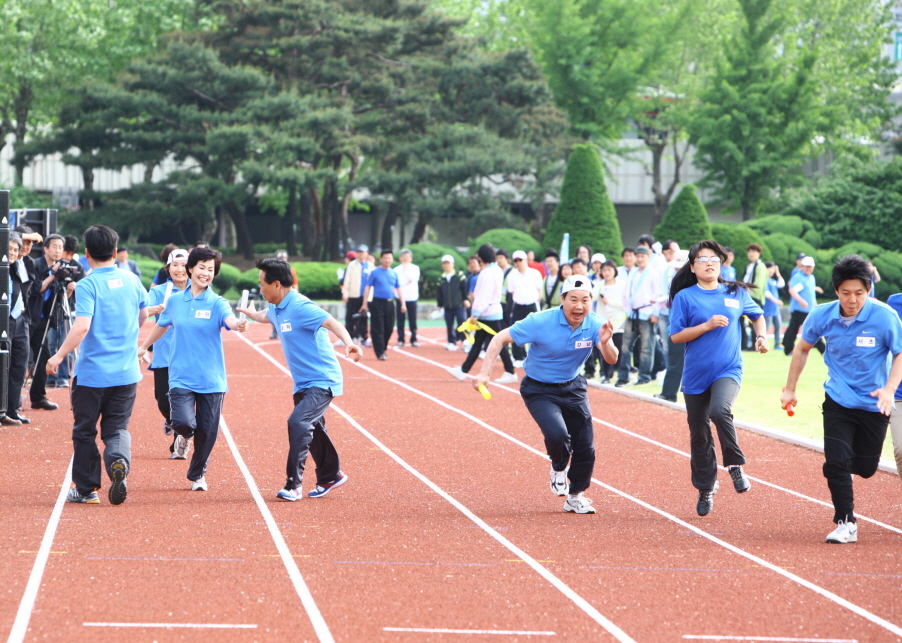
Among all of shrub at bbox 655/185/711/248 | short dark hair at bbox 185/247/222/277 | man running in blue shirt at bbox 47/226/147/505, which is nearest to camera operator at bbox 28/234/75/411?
short dark hair at bbox 185/247/222/277

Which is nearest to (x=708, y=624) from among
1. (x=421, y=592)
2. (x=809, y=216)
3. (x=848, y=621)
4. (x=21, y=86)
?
(x=848, y=621)

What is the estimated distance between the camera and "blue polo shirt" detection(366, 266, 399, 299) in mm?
19422

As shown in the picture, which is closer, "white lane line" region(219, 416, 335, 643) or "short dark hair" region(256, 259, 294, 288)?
"white lane line" region(219, 416, 335, 643)

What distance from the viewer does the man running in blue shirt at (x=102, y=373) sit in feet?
24.6

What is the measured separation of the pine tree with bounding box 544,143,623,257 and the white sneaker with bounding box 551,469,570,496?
24.0 meters

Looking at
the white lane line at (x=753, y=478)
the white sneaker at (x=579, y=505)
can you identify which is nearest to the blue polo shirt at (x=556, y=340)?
the white sneaker at (x=579, y=505)

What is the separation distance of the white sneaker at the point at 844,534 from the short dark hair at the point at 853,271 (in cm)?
139

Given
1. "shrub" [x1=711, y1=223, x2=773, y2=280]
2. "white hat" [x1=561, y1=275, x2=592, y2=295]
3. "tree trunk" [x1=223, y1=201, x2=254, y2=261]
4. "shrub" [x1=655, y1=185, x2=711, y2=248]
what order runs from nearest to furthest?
"white hat" [x1=561, y1=275, x2=592, y2=295] < "shrub" [x1=711, y1=223, x2=773, y2=280] < "shrub" [x1=655, y1=185, x2=711, y2=248] < "tree trunk" [x1=223, y1=201, x2=254, y2=261]

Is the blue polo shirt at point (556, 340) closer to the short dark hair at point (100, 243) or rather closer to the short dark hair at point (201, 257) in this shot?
the short dark hair at point (201, 257)

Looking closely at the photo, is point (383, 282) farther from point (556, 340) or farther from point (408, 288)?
point (556, 340)

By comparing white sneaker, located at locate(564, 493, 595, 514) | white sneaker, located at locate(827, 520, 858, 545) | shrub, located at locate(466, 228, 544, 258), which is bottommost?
white sneaker, located at locate(564, 493, 595, 514)

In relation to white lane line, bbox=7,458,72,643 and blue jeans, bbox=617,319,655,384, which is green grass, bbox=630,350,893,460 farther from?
white lane line, bbox=7,458,72,643

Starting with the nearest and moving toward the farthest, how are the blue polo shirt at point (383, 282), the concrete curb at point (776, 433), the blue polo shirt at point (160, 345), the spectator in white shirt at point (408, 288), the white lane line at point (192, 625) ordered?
1. the white lane line at point (192, 625)
2. the concrete curb at point (776, 433)
3. the blue polo shirt at point (160, 345)
4. the blue polo shirt at point (383, 282)
5. the spectator in white shirt at point (408, 288)

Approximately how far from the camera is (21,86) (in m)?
42.5
